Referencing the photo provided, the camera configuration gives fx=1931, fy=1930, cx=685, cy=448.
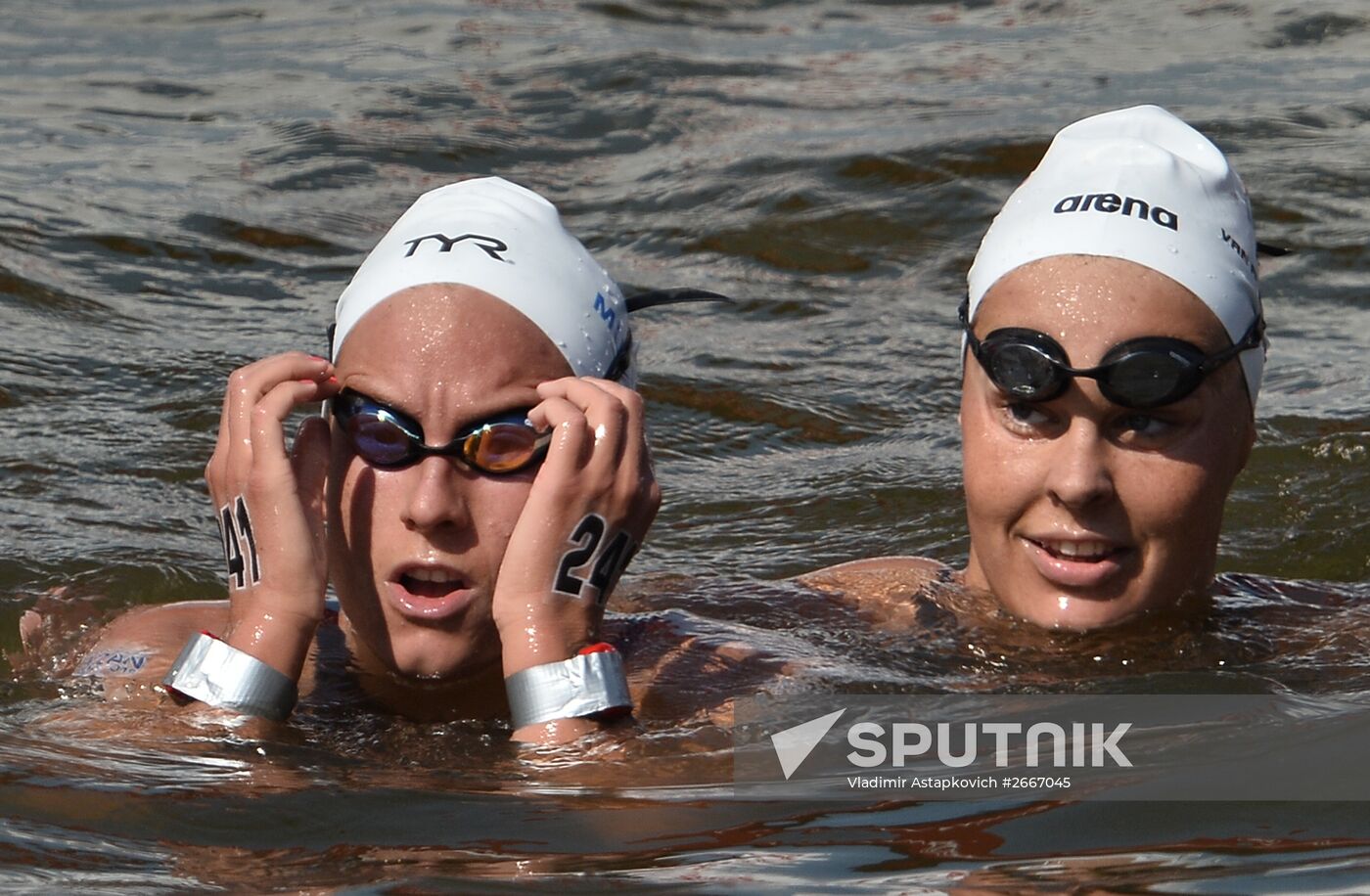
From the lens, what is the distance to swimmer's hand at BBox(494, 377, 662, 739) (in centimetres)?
468

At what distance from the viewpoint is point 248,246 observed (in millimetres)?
10844

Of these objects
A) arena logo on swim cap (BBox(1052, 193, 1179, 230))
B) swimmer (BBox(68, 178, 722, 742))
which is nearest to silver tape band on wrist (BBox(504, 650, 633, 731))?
swimmer (BBox(68, 178, 722, 742))

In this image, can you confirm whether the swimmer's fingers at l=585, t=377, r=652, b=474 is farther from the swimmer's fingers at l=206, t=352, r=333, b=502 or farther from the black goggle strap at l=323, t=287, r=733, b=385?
the swimmer's fingers at l=206, t=352, r=333, b=502

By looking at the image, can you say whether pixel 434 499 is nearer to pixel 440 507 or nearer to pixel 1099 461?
pixel 440 507

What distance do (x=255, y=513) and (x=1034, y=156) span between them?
8070mm

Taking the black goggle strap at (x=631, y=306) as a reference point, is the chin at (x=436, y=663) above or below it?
below

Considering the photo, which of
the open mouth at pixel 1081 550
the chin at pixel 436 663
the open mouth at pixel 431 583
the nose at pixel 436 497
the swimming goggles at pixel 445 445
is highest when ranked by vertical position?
the swimming goggles at pixel 445 445

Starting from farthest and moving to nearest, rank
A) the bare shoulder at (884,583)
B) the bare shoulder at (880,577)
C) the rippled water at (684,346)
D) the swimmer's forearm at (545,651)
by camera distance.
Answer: the bare shoulder at (880,577) < the bare shoulder at (884,583) < the swimmer's forearm at (545,651) < the rippled water at (684,346)

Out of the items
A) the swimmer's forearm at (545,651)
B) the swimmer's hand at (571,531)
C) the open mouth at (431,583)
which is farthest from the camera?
the open mouth at (431,583)

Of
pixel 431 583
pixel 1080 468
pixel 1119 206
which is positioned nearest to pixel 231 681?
pixel 431 583

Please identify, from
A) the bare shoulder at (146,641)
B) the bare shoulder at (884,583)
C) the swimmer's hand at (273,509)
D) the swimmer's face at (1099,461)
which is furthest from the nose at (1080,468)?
the bare shoulder at (146,641)

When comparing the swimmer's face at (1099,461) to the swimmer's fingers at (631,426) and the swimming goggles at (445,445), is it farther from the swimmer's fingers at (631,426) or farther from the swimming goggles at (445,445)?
the swimming goggles at (445,445)

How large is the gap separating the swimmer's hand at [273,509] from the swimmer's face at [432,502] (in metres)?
0.07

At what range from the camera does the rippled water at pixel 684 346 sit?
387 centimetres
